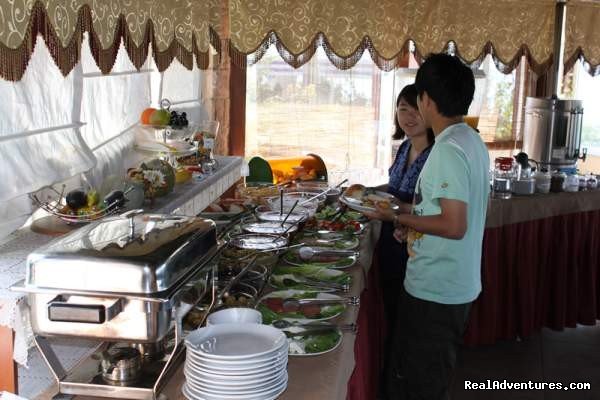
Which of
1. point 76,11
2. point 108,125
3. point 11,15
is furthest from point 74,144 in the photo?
point 11,15

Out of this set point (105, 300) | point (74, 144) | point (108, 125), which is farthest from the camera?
point (108, 125)

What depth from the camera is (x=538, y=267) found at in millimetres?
3111

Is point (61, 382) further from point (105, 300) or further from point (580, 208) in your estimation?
point (580, 208)

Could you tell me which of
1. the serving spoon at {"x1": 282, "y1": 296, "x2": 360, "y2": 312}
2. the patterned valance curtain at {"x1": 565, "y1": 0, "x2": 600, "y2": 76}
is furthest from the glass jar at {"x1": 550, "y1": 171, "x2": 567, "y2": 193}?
the serving spoon at {"x1": 282, "y1": 296, "x2": 360, "y2": 312}

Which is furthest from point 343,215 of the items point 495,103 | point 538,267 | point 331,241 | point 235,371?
point 495,103

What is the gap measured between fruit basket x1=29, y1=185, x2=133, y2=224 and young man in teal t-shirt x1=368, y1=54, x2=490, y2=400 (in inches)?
32.3

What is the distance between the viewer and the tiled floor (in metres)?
2.63

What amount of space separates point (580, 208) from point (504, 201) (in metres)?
0.46

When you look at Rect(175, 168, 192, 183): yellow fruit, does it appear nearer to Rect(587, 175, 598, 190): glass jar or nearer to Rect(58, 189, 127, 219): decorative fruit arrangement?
Rect(58, 189, 127, 219): decorative fruit arrangement

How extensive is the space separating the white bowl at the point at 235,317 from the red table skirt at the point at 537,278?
6.25 feet

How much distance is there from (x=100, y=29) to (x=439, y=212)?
3.76 ft

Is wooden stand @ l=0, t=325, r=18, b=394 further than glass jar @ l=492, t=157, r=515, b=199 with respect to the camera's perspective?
No

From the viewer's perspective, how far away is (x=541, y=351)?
3.06 metres

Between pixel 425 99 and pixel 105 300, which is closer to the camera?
pixel 105 300
